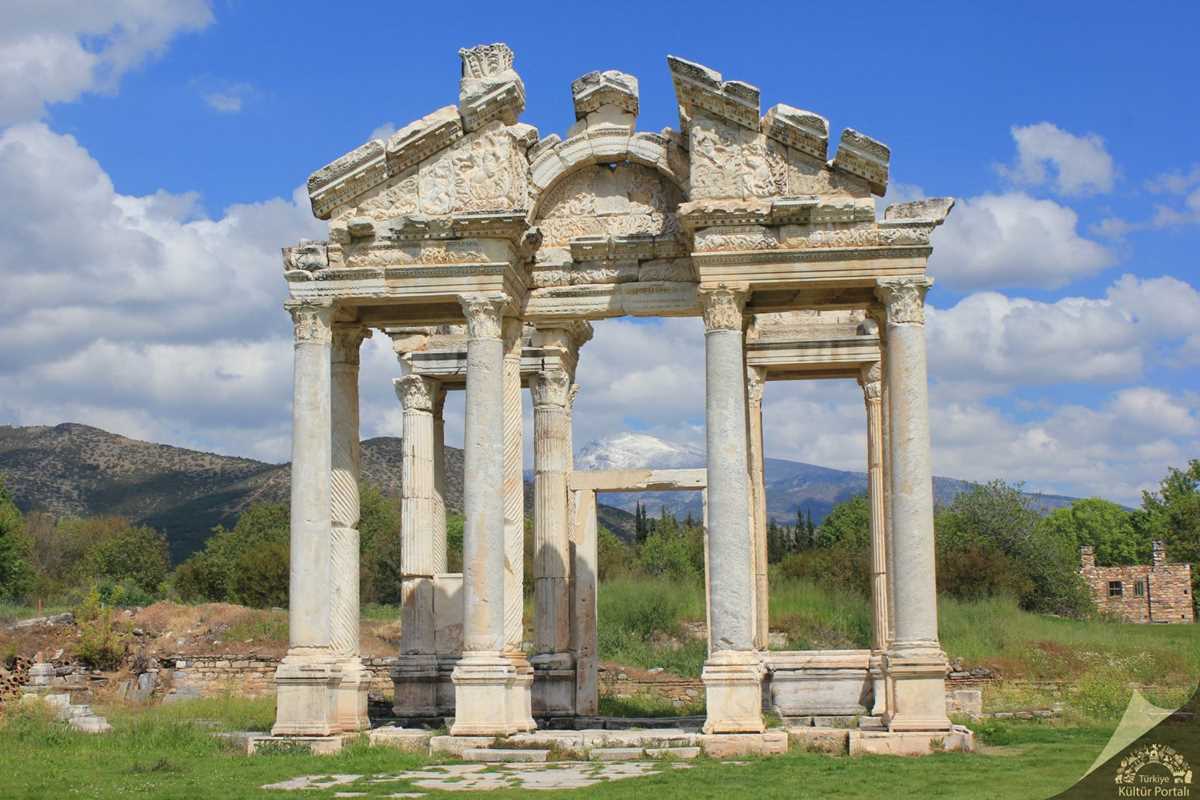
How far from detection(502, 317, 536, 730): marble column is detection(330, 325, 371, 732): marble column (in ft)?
8.25

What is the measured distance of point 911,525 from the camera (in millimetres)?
19328

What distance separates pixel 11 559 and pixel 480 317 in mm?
47985

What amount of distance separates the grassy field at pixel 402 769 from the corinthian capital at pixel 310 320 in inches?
252

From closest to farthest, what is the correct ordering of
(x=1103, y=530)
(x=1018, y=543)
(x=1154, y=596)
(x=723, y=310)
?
(x=723, y=310) → (x=1018, y=543) → (x=1154, y=596) → (x=1103, y=530)

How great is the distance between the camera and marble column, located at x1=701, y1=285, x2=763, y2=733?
18969mm

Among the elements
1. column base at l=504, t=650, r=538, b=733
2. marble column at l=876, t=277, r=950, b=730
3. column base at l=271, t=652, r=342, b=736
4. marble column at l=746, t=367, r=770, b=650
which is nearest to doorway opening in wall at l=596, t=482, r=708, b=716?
marble column at l=746, t=367, r=770, b=650

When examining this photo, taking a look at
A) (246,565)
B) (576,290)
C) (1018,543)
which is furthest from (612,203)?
(246,565)

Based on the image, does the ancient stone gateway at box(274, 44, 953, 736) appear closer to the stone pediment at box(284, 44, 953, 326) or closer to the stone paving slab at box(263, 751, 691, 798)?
the stone pediment at box(284, 44, 953, 326)

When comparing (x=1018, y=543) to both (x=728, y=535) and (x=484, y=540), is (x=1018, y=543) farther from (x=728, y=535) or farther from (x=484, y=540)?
(x=484, y=540)

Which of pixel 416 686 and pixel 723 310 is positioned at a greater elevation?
pixel 723 310

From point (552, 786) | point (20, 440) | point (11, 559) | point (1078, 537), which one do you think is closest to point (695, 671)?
point (552, 786)

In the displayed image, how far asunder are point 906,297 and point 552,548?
28.6 ft

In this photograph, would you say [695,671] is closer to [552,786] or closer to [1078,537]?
[552,786]

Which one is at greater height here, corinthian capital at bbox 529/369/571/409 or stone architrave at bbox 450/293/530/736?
corinthian capital at bbox 529/369/571/409
